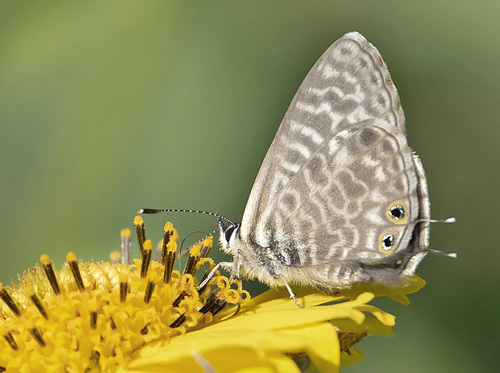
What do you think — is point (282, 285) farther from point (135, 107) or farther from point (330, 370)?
point (135, 107)

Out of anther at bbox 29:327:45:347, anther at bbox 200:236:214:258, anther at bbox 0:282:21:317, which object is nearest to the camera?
anther at bbox 29:327:45:347

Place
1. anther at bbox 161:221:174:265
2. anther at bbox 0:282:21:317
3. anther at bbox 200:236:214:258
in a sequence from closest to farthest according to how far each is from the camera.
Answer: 1. anther at bbox 0:282:21:317
2. anther at bbox 161:221:174:265
3. anther at bbox 200:236:214:258

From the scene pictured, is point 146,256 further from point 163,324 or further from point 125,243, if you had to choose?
point 125,243

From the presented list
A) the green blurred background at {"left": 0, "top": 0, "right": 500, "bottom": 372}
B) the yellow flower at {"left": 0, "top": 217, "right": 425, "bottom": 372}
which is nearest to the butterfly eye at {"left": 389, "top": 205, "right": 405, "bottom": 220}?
the yellow flower at {"left": 0, "top": 217, "right": 425, "bottom": 372}

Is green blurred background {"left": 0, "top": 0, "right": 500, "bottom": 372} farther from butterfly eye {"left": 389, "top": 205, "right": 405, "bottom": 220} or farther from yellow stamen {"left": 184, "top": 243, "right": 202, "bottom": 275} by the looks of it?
butterfly eye {"left": 389, "top": 205, "right": 405, "bottom": 220}

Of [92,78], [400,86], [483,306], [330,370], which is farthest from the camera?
[400,86]

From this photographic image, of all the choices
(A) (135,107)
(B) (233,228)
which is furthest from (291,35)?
(B) (233,228)

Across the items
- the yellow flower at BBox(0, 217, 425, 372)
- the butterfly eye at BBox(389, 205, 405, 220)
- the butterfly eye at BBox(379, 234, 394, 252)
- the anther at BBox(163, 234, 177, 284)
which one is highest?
the butterfly eye at BBox(389, 205, 405, 220)

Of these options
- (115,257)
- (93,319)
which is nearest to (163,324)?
(93,319)
